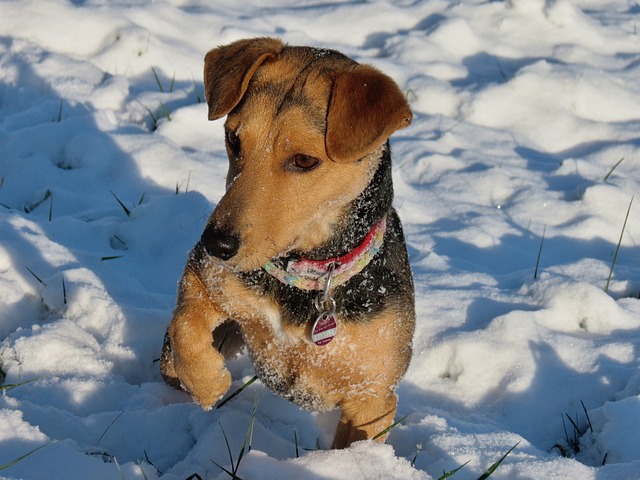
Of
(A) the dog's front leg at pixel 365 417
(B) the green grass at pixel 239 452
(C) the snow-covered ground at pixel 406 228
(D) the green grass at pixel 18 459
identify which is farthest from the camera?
(C) the snow-covered ground at pixel 406 228

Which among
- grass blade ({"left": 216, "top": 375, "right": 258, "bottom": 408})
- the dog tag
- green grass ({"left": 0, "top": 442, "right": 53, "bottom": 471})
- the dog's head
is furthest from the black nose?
grass blade ({"left": 216, "top": 375, "right": 258, "bottom": 408})

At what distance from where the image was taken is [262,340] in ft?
10.7

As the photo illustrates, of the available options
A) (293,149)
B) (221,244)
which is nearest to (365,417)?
(221,244)

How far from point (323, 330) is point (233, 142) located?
2.47ft

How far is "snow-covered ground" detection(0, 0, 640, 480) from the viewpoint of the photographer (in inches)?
135

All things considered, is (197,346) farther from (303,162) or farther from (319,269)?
(303,162)

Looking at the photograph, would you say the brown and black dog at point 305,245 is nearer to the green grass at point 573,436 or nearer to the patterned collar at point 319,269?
the patterned collar at point 319,269

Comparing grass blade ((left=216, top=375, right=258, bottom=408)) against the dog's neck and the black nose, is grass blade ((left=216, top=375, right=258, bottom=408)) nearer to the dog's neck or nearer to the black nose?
the dog's neck

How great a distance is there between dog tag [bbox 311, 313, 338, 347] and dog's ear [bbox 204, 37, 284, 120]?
0.84 meters

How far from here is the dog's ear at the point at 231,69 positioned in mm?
3141

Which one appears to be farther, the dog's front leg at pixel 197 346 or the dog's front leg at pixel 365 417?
the dog's front leg at pixel 365 417

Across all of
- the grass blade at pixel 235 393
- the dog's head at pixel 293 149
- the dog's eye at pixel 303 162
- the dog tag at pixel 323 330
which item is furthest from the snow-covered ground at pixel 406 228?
the dog's eye at pixel 303 162

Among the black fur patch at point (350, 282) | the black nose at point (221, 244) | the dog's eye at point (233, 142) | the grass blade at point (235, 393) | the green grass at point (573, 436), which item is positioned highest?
the dog's eye at point (233, 142)

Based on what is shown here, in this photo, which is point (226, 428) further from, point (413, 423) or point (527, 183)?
point (527, 183)
